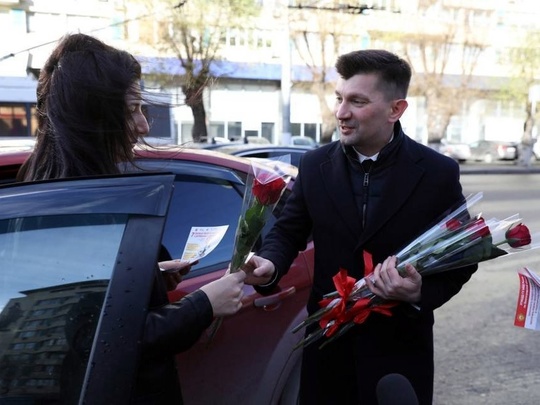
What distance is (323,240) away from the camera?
217cm

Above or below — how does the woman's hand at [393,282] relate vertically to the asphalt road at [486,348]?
above

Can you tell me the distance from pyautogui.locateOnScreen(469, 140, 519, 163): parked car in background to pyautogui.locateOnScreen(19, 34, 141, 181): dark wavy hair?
106 ft

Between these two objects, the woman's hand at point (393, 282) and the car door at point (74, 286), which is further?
the woman's hand at point (393, 282)

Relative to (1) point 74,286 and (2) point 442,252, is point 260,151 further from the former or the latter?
(1) point 74,286

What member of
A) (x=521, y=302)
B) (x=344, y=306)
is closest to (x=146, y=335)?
(x=344, y=306)

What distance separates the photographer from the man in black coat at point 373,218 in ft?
6.61

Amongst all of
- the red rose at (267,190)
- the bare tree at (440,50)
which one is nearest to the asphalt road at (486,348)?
the red rose at (267,190)

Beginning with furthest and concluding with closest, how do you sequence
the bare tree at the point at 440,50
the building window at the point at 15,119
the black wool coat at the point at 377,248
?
the bare tree at the point at 440,50 < the building window at the point at 15,119 < the black wool coat at the point at 377,248

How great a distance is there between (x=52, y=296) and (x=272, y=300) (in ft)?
4.81

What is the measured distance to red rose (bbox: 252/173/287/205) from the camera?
70.9 inches

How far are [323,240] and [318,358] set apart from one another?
0.46 m

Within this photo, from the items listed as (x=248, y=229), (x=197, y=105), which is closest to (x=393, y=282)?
(x=248, y=229)

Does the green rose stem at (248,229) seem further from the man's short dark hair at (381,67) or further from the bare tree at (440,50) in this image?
the bare tree at (440,50)

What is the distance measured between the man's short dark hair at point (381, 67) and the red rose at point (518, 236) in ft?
2.14
